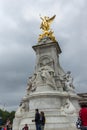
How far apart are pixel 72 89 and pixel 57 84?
2.07 m

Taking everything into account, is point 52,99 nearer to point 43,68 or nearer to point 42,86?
point 42,86

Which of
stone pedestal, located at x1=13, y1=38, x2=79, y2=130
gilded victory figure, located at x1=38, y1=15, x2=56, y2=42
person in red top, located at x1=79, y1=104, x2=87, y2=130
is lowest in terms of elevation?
person in red top, located at x1=79, y1=104, x2=87, y2=130

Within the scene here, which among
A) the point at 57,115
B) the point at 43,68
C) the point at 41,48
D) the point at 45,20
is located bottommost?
the point at 57,115

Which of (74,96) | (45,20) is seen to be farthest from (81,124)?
(45,20)

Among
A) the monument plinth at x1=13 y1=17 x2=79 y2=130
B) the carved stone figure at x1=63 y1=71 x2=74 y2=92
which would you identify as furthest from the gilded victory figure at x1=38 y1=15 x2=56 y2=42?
the carved stone figure at x1=63 y1=71 x2=74 y2=92

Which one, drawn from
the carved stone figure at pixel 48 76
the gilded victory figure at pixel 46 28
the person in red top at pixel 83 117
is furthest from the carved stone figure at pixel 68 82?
the person in red top at pixel 83 117

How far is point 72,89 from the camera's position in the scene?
29.6 m

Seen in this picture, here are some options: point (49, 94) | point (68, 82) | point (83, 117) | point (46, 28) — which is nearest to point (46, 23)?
point (46, 28)

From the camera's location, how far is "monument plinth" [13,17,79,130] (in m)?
23.3

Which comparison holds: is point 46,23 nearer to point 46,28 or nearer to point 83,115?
point 46,28

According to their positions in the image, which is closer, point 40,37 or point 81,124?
point 81,124

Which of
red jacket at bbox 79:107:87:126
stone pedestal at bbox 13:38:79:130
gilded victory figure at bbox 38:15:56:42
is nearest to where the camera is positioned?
red jacket at bbox 79:107:87:126

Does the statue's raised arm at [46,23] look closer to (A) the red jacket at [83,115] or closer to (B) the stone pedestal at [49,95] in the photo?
(B) the stone pedestal at [49,95]

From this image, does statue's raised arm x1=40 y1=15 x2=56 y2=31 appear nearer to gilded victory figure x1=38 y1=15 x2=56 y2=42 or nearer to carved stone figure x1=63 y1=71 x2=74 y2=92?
gilded victory figure x1=38 y1=15 x2=56 y2=42
